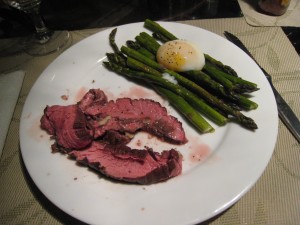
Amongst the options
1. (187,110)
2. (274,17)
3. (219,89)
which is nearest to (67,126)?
(187,110)

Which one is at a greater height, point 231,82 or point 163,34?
point 163,34

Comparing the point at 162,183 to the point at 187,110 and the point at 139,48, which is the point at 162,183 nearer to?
the point at 187,110

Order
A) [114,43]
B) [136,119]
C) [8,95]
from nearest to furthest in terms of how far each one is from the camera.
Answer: [136,119] → [8,95] → [114,43]

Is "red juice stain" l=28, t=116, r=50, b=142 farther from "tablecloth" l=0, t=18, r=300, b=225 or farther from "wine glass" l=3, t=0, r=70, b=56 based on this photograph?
"wine glass" l=3, t=0, r=70, b=56

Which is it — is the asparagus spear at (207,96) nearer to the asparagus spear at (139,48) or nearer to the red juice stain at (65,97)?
the asparagus spear at (139,48)

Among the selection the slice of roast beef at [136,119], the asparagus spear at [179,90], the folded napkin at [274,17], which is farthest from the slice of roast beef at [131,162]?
the folded napkin at [274,17]
